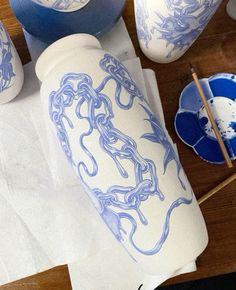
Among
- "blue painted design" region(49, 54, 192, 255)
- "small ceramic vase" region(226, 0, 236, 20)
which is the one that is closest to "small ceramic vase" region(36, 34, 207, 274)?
"blue painted design" region(49, 54, 192, 255)

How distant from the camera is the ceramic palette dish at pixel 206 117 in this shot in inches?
13.9

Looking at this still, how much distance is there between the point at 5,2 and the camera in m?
0.38

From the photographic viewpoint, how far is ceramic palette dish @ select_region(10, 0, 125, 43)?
1.20 feet

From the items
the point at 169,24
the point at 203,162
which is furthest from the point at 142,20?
the point at 203,162

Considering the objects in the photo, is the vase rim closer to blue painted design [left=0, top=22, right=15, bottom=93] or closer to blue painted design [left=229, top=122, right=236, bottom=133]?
blue painted design [left=0, top=22, right=15, bottom=93]

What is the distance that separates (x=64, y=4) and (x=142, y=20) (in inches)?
2.5

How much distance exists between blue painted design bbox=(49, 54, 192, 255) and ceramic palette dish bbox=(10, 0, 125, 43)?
0.28 feet

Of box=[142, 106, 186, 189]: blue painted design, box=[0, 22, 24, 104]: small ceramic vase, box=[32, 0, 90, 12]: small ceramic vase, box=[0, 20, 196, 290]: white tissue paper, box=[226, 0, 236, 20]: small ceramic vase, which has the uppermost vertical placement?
box=[32, 0, 90, 12]: small ceramic vase

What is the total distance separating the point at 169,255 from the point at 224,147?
113mm

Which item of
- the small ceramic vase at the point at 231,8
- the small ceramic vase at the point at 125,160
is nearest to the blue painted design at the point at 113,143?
the small ceramic vase at the point at 125,160

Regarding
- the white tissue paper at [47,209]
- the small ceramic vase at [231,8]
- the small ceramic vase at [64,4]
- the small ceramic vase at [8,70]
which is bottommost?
the white tissue paper at [47,209]

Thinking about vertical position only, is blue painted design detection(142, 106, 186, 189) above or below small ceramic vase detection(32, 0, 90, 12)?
below

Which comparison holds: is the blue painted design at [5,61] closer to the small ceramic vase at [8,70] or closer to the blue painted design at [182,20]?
the small ceramic vase at [8,70]

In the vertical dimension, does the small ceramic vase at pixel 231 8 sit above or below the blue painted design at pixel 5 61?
below
